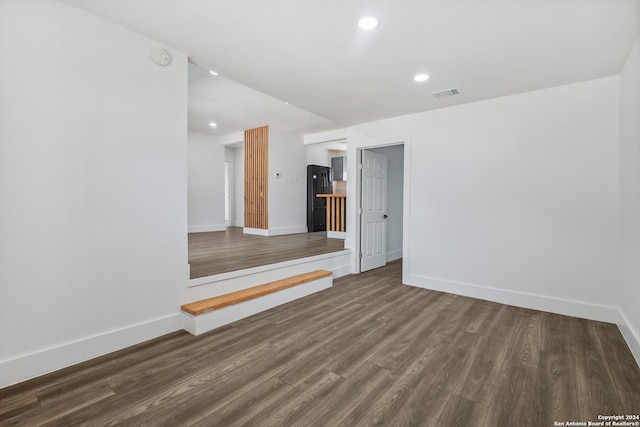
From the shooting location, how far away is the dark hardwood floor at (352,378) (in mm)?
1679

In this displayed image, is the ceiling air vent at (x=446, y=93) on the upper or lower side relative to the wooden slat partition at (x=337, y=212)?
upper

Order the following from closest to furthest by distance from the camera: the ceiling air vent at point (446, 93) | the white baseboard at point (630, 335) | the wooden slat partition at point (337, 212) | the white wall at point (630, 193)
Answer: the white baseboard at point (630, 335) → the white wall at point (630, 193) → the ceiling air vent at point (446, 93) → the wooden slat partition at point (337, 212)

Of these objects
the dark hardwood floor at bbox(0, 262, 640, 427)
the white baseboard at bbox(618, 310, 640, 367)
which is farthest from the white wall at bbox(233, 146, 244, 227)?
the white baseboard at bbox(618, 310, 640, 367)

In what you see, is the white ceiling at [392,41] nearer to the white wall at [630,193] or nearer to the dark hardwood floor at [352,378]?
A: the white wall at [630,193]

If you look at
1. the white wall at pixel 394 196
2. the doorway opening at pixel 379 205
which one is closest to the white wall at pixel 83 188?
the doorway opening at pixel 379 205

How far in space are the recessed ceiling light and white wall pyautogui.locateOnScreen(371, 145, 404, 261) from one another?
380 centimetres

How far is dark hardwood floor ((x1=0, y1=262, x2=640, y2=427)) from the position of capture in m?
Answer: 1.68

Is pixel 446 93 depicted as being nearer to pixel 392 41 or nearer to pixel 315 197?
pixel 392 41

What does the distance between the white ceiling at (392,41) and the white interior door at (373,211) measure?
5.72ft

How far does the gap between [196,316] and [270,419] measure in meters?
1.39

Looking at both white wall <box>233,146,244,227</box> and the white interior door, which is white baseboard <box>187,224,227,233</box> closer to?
white wall <box>233,146,244,227</box>

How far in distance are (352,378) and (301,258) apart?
2.35 m

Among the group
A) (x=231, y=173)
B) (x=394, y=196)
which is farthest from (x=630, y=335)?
(x=231, y=173)

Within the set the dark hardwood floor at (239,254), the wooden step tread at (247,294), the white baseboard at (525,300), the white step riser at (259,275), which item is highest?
the dark hardwood floor at (239,254)
